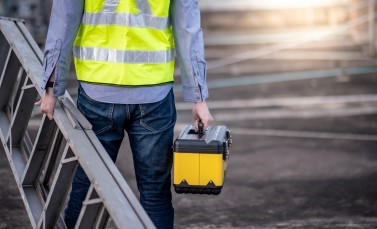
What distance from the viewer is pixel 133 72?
4398 mm

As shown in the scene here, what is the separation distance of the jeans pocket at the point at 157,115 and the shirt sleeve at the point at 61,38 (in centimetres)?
43

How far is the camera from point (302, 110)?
37.4 feet

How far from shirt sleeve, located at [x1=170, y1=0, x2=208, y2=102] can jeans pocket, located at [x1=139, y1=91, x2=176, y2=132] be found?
0.13 metres

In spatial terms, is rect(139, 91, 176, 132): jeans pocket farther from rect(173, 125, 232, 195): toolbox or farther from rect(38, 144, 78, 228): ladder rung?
rect(38, 144, 78, 228): ladder rung

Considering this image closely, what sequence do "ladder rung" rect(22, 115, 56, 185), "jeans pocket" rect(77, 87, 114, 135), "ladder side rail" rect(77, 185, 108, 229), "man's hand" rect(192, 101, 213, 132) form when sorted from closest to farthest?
1. "ladder side rail" rect(77, 185, 108, 229)
2. "jeans pocket" rect(77, 87, 114, 135)
3. "man's hand" rect(192, 101, 213, 132)
4. "ladder rung" rect(22, 115, 56, 185)

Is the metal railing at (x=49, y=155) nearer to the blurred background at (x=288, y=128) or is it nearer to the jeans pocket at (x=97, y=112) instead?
the jeans pocket at (x=97, y=112)

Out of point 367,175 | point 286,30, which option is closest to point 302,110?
point 367,175

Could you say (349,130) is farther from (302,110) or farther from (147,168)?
(147,168)

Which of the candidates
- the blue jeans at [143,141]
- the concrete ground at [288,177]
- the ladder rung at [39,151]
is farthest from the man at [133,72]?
the concrete ground at [288,177]

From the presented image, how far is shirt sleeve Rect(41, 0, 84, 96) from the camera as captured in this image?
4336mm

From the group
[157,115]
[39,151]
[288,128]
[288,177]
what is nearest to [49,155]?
[39,151]

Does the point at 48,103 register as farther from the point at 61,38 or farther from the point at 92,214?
the point at 92,214

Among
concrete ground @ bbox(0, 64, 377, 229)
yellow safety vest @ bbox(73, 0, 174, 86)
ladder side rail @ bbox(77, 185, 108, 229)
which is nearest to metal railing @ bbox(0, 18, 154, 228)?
ladder side rail @ bbox(77, 185, 108, 229)

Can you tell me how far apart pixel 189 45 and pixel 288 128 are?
5831mm
